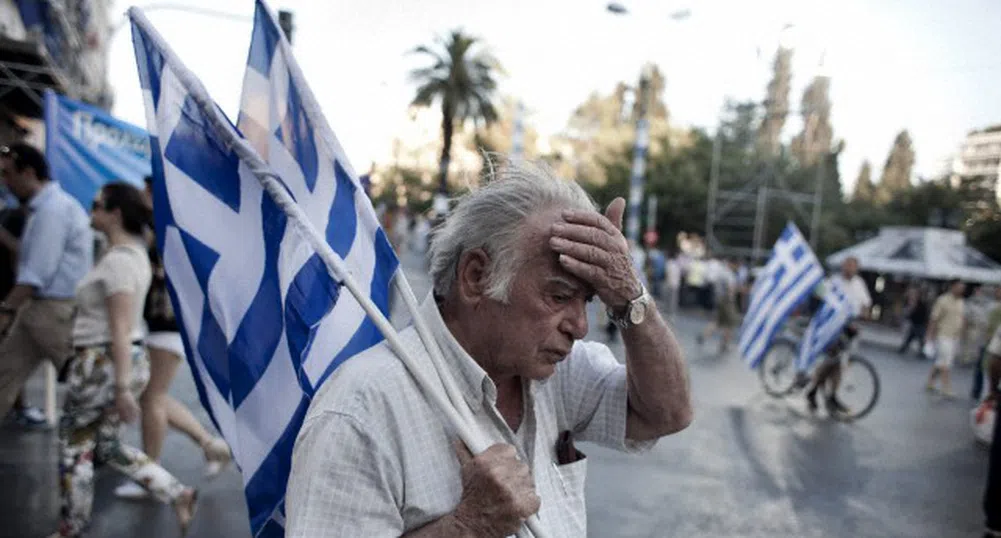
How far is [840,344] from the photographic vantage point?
896 cm

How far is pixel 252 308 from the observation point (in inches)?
75.8

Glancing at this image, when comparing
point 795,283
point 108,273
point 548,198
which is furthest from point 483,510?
point 795,283

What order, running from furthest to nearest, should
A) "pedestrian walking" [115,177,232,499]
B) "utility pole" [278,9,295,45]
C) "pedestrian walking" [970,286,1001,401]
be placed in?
1. "pedestrian walking" [970,286,1001,401]
2. "utility pole" [278,9,295,45]
3. "pedestrian walking" [115,177,232,499]

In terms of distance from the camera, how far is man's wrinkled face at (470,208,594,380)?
5.41ft

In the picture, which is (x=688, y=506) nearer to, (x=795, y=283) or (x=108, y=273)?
(x=108, y=273)

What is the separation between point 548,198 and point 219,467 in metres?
3.96

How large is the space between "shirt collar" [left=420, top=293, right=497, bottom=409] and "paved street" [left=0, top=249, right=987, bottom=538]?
3.16m

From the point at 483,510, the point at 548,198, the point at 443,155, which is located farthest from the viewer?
the point at 443,155

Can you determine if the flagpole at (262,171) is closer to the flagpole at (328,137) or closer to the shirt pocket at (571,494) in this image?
the flagpole at (328,137)

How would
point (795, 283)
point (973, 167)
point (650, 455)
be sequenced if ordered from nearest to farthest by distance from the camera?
point (650, 455)
point (795, 283)
point (973, 167)

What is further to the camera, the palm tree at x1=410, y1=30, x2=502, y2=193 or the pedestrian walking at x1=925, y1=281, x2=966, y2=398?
the palm tree at x1=410, y1=30, x2=502, y2=193

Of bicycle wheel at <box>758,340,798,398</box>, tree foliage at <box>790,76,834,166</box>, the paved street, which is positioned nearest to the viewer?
the paved street

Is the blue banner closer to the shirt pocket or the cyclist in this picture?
the shirt pocket

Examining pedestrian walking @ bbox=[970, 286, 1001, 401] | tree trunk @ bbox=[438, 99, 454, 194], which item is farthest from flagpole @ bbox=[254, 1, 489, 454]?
tree trunk @ bbox=[438, 99, 454, 194]
